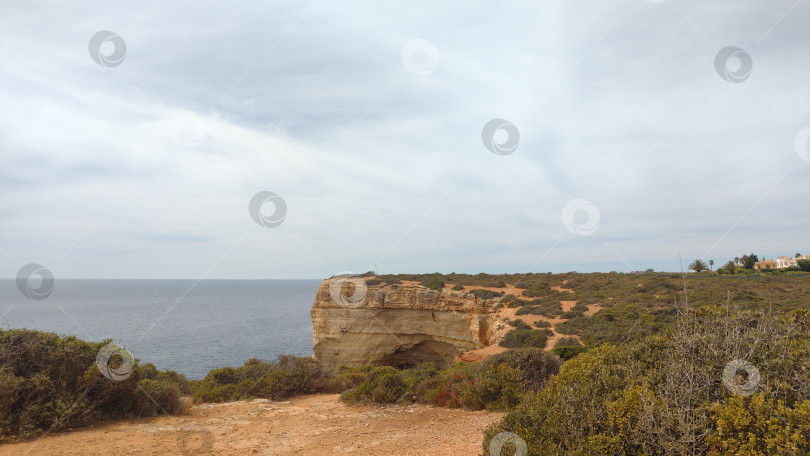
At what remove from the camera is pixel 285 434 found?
26.8ft

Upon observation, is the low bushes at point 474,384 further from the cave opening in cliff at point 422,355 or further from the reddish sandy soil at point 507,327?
the cave opening in cliff at point 422,355

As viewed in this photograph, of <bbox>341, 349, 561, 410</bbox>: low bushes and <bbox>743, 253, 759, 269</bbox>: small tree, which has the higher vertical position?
<bbox>743, 253, 759, 269</bbox>: small tree

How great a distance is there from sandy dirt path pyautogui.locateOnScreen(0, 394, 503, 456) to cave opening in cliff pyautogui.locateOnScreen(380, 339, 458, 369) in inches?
472

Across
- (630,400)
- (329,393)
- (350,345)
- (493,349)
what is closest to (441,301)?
(493,349)

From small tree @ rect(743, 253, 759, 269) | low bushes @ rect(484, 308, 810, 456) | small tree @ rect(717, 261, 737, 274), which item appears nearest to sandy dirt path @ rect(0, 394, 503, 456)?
low bushes @ rect(484, 308, 810, 456)

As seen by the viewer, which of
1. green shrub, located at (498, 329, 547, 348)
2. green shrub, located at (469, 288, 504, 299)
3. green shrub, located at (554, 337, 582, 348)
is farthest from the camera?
green shrub, located at (469, 288, 504, 299)

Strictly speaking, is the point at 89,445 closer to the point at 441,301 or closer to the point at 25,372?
the point at 25,372

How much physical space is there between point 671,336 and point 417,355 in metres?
19.6

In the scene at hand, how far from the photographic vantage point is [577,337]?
58.5 ft

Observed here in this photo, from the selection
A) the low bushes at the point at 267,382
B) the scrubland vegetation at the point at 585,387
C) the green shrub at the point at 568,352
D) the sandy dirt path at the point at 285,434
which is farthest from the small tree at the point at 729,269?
the sandy dirt path at the point at 285,434

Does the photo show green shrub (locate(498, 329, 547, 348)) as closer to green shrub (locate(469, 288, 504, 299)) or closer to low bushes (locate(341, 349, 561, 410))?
low bushes (locate(341, 349, 561, 410))

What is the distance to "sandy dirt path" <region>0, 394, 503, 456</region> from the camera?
22.9ft

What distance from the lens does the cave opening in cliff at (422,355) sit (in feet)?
71.8

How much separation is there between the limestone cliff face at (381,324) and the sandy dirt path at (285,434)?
11.3m
